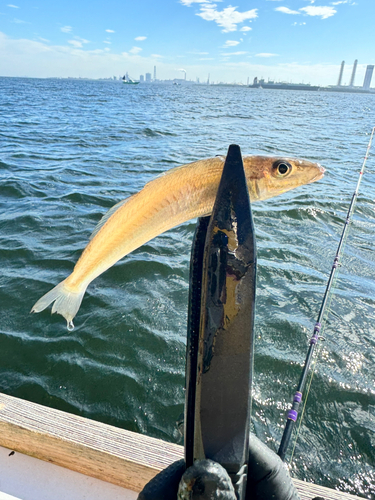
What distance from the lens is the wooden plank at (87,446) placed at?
2309 mm

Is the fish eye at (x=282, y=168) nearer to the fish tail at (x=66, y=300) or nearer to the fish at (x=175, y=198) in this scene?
the fish at (x=175, y=198)

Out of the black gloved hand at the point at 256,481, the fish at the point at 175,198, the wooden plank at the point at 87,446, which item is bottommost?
the wooden plank at the point at 87,446

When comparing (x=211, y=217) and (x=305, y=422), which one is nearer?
(x=211, y=217)

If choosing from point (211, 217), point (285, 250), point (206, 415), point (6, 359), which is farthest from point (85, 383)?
point (285, 250)

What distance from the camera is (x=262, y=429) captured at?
377 cm

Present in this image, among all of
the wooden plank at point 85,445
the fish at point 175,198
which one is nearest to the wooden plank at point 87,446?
the wooden plank at point 85,445

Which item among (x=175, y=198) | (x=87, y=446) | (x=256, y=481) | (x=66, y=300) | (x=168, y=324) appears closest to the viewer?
(x=256, y=481)

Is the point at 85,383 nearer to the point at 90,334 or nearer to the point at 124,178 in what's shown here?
the point at 90,334

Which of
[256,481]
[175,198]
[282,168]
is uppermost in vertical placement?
[282,168]

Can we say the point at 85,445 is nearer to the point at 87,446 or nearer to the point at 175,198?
the point at 87,446

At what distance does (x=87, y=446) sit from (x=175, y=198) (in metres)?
1.83

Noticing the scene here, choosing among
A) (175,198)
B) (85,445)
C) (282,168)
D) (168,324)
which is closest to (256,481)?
(175,198)

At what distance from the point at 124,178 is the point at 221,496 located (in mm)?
11155

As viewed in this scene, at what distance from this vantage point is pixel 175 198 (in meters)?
1.50
